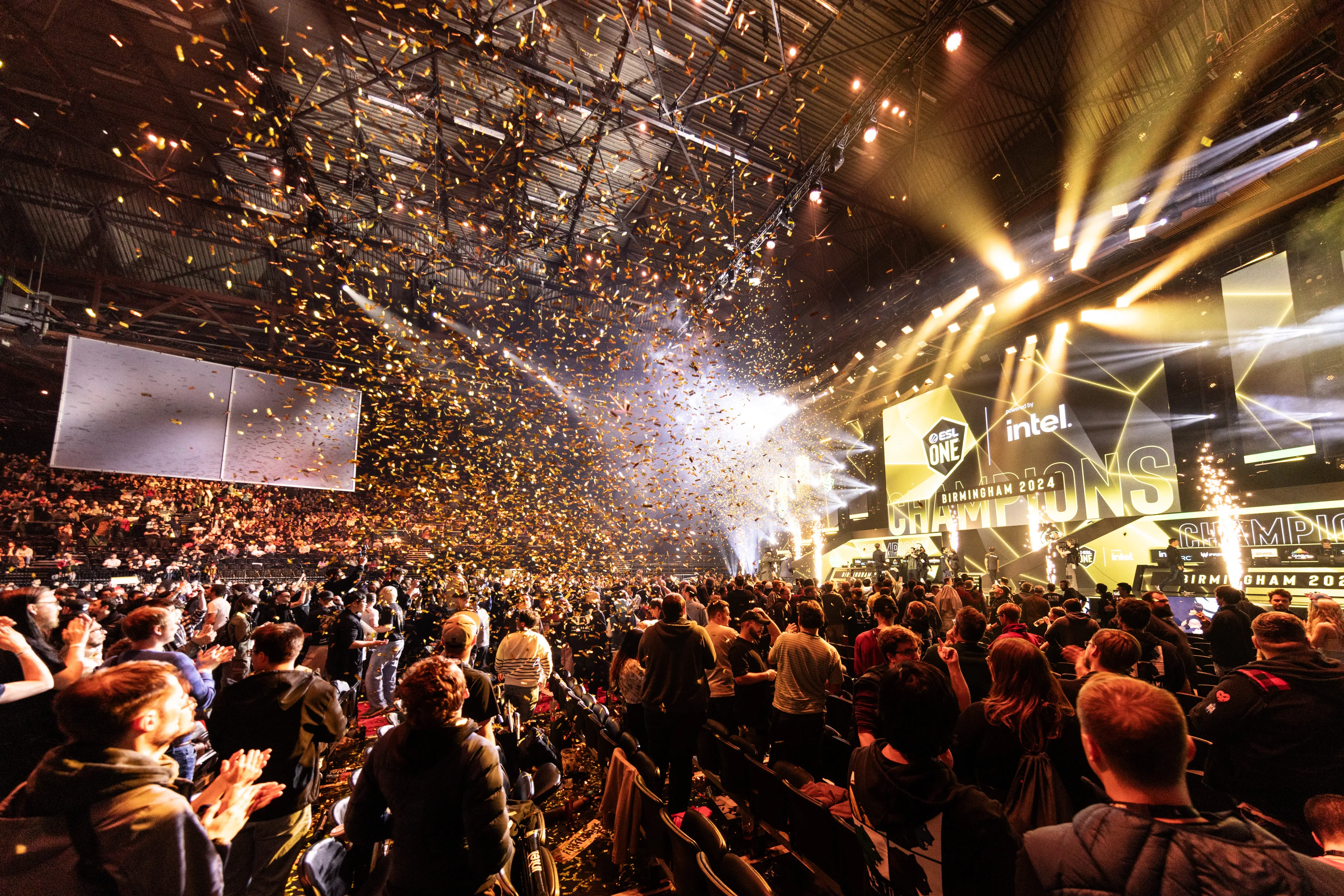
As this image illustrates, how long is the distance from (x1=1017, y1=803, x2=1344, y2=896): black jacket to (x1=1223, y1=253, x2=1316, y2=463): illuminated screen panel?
10947 mm

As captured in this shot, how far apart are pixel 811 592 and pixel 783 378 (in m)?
9.34

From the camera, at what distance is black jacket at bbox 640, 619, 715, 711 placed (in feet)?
11.6

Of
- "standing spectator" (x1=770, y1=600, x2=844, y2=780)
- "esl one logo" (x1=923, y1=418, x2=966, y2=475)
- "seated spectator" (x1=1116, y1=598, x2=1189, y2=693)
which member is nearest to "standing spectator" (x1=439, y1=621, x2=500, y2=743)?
"standing spectator" (x1=770, y1=600, x2=844, y2=780)

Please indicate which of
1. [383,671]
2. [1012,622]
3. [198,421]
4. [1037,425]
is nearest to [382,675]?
[383,671]

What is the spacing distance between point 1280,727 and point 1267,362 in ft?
32.2

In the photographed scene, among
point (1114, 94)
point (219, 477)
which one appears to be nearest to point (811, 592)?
point (1114, 94)

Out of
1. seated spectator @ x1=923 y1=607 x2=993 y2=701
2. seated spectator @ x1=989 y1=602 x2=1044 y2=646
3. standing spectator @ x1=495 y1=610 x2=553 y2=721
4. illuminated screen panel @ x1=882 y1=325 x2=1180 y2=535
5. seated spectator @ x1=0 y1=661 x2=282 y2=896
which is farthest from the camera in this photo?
illuminated screen panel @ x1=882 y1=325 x2=1180 y2=535

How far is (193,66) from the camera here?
7348 millimetres

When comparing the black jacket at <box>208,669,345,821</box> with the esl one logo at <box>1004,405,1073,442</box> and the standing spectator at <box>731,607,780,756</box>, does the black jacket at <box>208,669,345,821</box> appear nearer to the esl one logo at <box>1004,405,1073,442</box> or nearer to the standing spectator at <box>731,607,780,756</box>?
the standing spectator at <box>731,607,780,756</box>

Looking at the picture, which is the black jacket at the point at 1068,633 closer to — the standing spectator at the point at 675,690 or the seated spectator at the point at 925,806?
the standing spectator at the point at 675,690

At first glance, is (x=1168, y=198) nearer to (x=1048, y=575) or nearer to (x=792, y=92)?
(x=792, y=92)

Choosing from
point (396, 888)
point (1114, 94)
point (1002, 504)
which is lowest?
point (396, 888)

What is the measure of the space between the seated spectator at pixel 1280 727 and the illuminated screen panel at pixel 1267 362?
9047mm

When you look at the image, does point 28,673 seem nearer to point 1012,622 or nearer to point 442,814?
point 442,814
